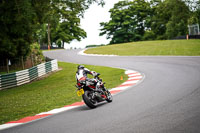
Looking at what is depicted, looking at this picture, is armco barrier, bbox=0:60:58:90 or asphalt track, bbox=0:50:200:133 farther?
armco barrier, bbox=0:60:58:90

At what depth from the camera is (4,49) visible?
839 inches

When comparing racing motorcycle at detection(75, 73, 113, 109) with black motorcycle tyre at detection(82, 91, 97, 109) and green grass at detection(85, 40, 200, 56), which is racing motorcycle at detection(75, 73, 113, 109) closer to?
black motorcycle tyre at detection(82, 91, 97, 109)

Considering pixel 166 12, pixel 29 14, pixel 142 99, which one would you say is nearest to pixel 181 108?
pixel 142 99

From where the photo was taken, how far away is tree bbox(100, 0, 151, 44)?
3027 inches

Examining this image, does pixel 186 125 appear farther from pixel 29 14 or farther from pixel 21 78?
pixel 21 78

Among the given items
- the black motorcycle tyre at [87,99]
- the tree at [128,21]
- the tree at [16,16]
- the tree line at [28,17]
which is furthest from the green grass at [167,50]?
the tree at [128,21]

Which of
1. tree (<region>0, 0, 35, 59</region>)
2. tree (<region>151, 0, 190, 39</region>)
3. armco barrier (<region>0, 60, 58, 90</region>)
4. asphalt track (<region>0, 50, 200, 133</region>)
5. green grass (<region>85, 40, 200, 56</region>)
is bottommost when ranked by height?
armco barrier (<region>0, 60, 58, 90</region>)

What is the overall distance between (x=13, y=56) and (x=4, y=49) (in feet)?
10.2

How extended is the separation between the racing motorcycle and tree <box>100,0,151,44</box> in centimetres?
6818

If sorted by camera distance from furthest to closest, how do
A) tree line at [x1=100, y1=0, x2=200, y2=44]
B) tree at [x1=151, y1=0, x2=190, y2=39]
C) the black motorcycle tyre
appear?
tree line at [x1=100, y1=0, x2=200, y2=44]
tree at [x1=151, y1=0, x2=190, y2=39]
the black motorcycle tyre

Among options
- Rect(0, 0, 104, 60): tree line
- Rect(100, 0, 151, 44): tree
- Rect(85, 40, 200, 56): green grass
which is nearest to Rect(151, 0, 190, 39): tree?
Rect(100, 0, 151, 44): tree

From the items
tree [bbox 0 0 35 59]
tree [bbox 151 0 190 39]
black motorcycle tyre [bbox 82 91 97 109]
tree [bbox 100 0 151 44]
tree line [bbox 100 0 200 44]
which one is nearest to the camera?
black motorcycle tyre [bbox 82 91 97 109]

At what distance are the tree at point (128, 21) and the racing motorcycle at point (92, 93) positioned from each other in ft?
224

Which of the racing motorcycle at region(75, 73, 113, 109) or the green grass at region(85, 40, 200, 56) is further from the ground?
the green grass at region(85, 40, 200, 56)
